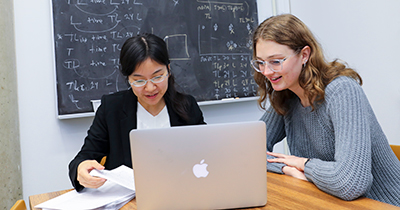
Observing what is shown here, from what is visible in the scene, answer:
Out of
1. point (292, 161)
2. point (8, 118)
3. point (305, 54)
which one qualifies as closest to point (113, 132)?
point (8, 118)

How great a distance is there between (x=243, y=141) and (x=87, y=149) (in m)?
0.94

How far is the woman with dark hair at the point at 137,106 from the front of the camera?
4.89ft

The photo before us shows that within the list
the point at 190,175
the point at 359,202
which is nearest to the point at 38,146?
the point at 190,175

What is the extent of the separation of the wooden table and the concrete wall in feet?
3.04

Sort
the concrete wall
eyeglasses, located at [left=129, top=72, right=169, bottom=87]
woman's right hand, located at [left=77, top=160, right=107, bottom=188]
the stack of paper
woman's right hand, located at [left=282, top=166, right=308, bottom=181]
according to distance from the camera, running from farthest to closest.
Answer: the concrete wall, eyeglasses, located at [left=129, top=72, right=169, bottom=87], woman's right hand, located at [left=282, top=166, right=308, bottom=181], woman's right hand, located at [left=77, top=160, right=107, bottom=188], the stack of paper

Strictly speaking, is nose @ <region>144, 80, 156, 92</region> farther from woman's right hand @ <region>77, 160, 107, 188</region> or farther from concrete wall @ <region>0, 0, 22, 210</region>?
concrete wall @ <region>0, 0, 22, 210</region>

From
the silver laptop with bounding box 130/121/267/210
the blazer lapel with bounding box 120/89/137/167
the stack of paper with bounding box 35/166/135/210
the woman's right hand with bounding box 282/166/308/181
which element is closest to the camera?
the silver laptop with bounding box 130/121/267/210

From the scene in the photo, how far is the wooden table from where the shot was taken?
2.93ft

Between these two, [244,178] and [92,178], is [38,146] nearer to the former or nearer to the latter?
[92,178]

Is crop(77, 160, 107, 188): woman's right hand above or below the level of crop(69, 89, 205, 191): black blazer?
below

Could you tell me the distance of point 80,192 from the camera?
1135 millimetres

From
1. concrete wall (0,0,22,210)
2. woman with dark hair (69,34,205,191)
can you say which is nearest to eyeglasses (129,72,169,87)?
woman with dark hair (69,34,205,191)

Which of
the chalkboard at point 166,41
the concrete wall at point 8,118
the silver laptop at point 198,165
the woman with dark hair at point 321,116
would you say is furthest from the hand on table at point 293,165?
the concrete wall at point 8,118

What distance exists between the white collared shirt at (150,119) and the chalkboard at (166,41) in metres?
0.69
